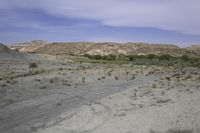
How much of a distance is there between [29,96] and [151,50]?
16765 centimetres

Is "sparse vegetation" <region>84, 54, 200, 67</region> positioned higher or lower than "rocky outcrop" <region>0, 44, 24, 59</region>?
lower

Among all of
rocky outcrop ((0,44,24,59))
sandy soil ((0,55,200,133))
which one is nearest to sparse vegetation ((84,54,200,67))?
rocky outcrop ((0,44,24,59))

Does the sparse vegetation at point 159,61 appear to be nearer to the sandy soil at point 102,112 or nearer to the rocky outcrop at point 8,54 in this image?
the rocky outcrop at point 8,54

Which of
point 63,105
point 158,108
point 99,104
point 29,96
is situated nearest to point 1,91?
point 29,96

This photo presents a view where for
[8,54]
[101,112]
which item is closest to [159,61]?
[8,54]

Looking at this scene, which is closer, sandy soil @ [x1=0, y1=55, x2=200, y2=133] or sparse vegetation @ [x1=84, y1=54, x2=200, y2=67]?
sandy soil @ [x1=0, y1=55, x2=200, y2=133]

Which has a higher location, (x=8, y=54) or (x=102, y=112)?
(x=102, y=112)

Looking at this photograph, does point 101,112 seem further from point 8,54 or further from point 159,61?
point 8,54

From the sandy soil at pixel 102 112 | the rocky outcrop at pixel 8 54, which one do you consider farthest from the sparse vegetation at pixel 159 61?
the sandy soil at pixel 102 112

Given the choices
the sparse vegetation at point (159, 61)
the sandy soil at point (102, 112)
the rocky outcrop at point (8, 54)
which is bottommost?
the sparse vegetation at point (159, 61)

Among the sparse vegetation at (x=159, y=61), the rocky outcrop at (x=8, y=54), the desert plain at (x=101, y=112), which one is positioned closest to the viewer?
the desert plain at (x=101, y=112)

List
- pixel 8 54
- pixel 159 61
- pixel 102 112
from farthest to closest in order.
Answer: pixel 159 61
pixel 8 54
pixel 102 112

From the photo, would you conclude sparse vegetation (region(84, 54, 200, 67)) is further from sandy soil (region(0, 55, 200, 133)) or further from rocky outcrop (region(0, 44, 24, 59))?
sandy soil (region(0, 55, 200, 133))

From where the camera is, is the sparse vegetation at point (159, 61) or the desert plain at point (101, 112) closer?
the desert plain at point (101, 112)
